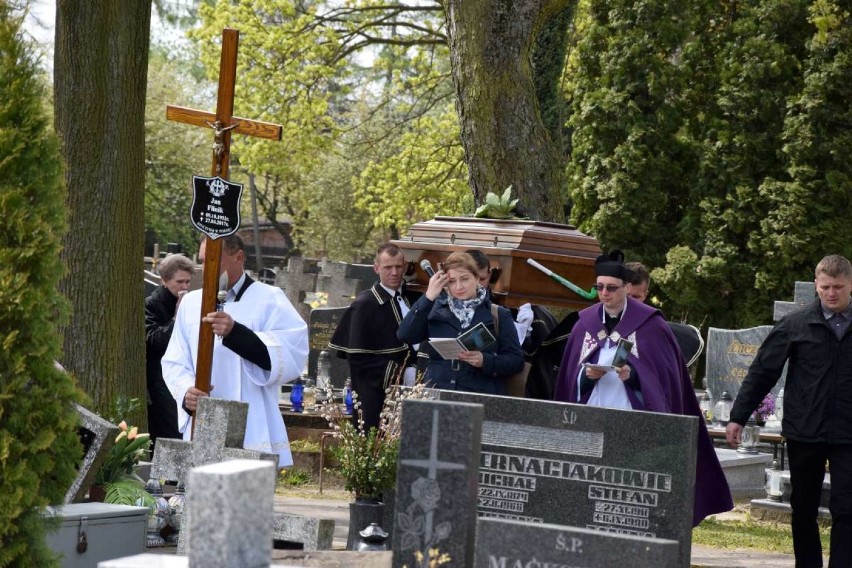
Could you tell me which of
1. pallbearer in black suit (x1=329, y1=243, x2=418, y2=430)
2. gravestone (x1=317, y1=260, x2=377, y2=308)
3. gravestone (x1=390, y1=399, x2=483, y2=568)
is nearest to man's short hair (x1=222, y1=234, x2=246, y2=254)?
pallbearer in black suit (x1=329, y1=243, x2=418, y2=430)

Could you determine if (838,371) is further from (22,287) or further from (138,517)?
(22,287)

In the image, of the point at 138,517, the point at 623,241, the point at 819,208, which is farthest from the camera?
the point at 623,241

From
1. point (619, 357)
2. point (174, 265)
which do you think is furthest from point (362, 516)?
point (174, 265)

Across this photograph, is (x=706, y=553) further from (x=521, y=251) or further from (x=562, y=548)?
(x=562, y=548)

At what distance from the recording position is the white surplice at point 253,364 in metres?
7.88

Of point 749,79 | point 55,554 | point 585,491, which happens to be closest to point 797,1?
point 749,79

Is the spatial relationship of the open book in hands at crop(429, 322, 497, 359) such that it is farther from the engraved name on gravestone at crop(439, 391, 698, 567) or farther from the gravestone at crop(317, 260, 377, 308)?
the gravestone at crop(317, 260, 377, 308)

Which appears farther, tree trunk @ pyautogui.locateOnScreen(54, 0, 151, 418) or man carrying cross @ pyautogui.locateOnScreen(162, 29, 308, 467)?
tree trunk @ pyautogui.locateOnScreen(54, 0, 151, 418)

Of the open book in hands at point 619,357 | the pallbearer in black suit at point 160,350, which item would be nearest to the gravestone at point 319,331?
the pallbearer in black suit at point 160,350

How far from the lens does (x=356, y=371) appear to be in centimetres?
984

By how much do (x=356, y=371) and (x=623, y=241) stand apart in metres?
13.9

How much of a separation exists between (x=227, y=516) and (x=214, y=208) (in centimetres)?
426

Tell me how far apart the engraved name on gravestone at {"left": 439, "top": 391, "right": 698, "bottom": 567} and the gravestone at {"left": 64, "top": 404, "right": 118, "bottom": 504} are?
1.71 metres

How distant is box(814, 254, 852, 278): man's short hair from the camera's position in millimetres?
7867
